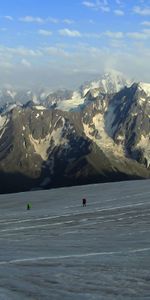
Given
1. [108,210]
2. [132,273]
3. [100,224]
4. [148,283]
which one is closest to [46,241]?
[100,224]

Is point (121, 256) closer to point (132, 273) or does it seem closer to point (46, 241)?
point (132, 273)

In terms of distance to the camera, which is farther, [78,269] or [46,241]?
[46,241]

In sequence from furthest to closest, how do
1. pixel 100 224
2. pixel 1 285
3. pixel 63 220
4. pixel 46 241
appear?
1. pixel 63 220
2. pixel 100 224
3. pixel 46 241
4. pixel 1 285

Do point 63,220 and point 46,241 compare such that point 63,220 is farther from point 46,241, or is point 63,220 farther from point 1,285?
point 1,285

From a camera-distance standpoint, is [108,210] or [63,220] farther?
[108,210]

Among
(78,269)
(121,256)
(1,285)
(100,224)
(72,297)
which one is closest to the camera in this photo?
(72,297)

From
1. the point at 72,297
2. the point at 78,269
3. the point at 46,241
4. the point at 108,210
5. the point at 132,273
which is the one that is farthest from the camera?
the point at 108,210

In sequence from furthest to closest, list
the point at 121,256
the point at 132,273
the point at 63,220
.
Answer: the point at 63,220 < the point at 121,256 < the point at 132,273

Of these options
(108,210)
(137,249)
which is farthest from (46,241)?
(108,210)
